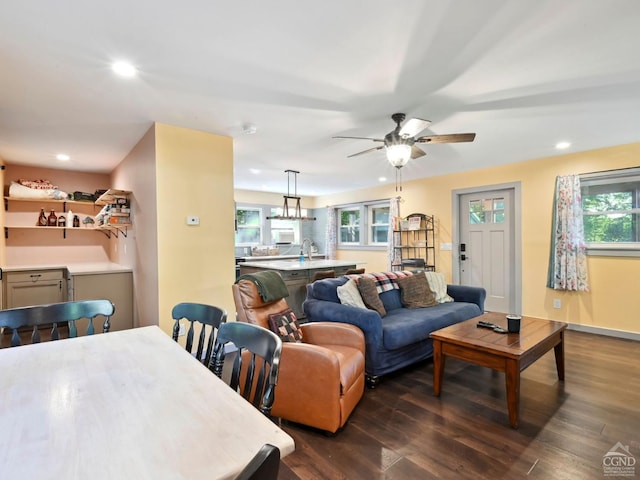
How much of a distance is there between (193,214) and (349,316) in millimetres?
1965

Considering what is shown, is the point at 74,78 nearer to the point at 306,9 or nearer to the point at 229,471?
the point at 306,9

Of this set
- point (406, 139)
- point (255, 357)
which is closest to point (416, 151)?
point (406, 139)

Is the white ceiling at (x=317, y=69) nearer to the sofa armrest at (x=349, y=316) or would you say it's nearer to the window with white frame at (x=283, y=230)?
the sofa armrest at (x=349, y=316)

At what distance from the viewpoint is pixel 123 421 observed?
34.8 inches

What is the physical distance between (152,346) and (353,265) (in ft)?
14.2

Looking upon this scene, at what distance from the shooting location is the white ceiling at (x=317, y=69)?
5.64 feet

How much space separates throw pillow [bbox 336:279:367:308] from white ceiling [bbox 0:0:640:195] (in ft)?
5.49

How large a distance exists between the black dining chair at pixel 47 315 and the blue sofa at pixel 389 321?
72.0 inches

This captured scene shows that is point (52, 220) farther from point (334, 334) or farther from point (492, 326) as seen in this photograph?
point (492, 326)

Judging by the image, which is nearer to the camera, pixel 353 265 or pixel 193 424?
pixel 193 424

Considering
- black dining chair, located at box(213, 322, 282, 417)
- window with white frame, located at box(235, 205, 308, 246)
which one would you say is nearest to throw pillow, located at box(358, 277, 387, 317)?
black dining chair, located at box(213, 322, 282, 417)

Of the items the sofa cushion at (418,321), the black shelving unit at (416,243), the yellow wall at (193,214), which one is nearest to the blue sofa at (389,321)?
the sofa cushion at (418,321)

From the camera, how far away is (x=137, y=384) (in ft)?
3.62

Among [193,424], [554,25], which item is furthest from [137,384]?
[554,25]
